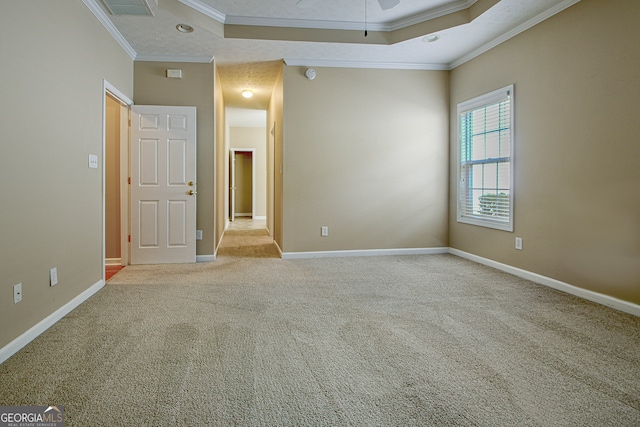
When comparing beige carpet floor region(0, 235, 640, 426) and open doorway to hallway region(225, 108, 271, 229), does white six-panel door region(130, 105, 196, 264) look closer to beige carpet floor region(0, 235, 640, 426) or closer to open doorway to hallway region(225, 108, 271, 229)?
beige carpet floor region(0, 235, 640, 426)

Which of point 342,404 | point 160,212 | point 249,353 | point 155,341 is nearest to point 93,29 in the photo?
point 160,212

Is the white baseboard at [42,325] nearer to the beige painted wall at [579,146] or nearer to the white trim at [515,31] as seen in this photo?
the beige painted wall at [579,146]

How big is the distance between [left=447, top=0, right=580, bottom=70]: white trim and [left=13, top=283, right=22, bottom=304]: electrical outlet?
470 cm

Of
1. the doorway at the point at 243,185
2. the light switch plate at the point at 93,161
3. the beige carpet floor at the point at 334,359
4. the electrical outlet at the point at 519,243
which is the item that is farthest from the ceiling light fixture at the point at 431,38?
the doorway at the point at 243,185

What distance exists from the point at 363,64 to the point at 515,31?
185 centimetres

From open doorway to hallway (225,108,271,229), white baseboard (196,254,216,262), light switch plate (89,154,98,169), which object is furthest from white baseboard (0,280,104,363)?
open doorway to hallway (225,108,271,229)

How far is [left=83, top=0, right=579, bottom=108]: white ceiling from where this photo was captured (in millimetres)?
3631

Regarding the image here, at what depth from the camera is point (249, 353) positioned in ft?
6.94

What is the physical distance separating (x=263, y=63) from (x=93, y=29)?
2.13m

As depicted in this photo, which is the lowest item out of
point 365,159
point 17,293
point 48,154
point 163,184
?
point 17,293

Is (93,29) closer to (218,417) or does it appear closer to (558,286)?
(218,417)

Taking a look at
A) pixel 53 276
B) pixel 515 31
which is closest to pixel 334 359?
pixel 53 276

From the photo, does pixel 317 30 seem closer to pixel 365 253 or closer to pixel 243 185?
pixel 365 253

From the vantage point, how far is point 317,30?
4.29m
